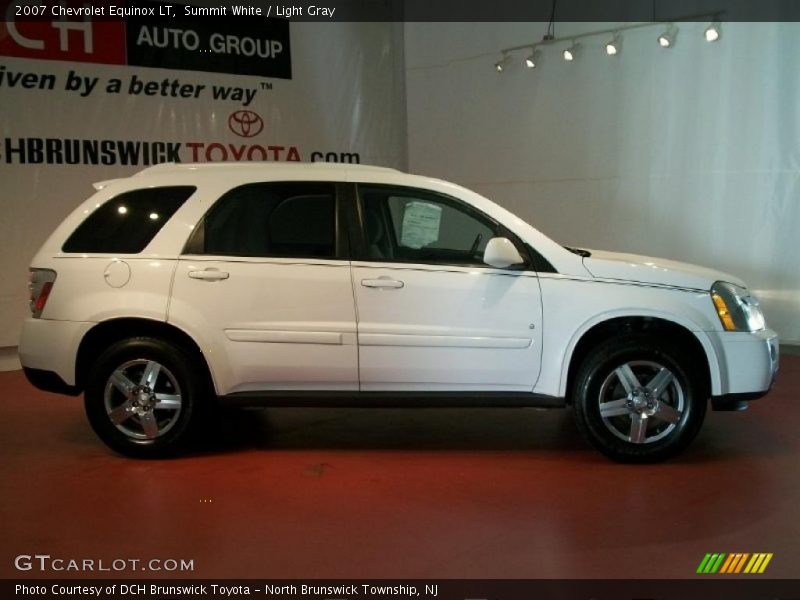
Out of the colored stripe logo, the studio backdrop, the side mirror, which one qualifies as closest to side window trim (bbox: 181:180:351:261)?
the side mirror

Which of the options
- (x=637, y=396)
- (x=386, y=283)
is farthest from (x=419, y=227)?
(x=637, y=396)

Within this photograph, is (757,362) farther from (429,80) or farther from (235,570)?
(429,80)

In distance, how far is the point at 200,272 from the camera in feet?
14.3

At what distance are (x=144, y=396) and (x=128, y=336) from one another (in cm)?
37

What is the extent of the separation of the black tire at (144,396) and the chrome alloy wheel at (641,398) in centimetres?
238

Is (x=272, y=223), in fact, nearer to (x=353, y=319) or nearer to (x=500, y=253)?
(x=353, y=319)

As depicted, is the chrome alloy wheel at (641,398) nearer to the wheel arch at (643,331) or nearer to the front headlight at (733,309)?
the wheel arch at (643,331)

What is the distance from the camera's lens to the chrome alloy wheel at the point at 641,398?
14.0 feet

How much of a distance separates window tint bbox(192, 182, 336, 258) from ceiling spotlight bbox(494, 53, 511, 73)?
4.87 meters

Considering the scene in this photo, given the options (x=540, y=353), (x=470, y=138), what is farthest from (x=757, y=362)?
(x=470, y=138)

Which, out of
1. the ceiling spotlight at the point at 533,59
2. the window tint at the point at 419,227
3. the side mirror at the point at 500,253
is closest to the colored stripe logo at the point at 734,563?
the side mirror at the point at 500,253

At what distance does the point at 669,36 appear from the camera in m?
7.48

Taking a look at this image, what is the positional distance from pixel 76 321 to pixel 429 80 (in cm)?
613

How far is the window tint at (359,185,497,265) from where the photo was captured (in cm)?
445
